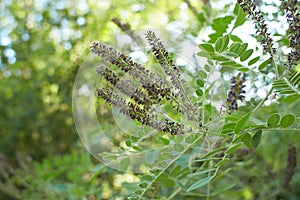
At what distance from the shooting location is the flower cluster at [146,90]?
0.38 meters

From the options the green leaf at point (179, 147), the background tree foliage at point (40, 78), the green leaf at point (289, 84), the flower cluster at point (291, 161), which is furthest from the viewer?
the background tree foliage at point (40, 78)

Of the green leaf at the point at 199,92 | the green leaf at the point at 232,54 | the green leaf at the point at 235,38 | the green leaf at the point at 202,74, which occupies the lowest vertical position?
the green leaf at the point at 232,54

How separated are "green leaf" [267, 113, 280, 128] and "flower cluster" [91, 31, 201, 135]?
61mm

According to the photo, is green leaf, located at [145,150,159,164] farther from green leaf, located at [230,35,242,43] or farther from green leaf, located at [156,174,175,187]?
green leaf, located at [230,35,242,43]

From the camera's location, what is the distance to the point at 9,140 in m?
1.90

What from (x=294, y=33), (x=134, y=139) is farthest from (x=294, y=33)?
(x=134, y=139)

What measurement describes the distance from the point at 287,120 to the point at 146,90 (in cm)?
12

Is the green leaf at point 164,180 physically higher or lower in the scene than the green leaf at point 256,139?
higher

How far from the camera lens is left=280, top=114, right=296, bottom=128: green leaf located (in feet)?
1.27

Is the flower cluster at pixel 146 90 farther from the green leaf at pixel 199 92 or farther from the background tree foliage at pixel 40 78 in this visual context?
the background tree foliage at pixel 40 78

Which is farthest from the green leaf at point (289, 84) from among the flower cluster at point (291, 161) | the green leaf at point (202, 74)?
the flower cluster at point (291, 161)

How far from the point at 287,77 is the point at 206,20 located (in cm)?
32

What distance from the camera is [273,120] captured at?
0.39 metres

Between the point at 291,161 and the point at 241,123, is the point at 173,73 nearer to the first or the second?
the point at 241,123
